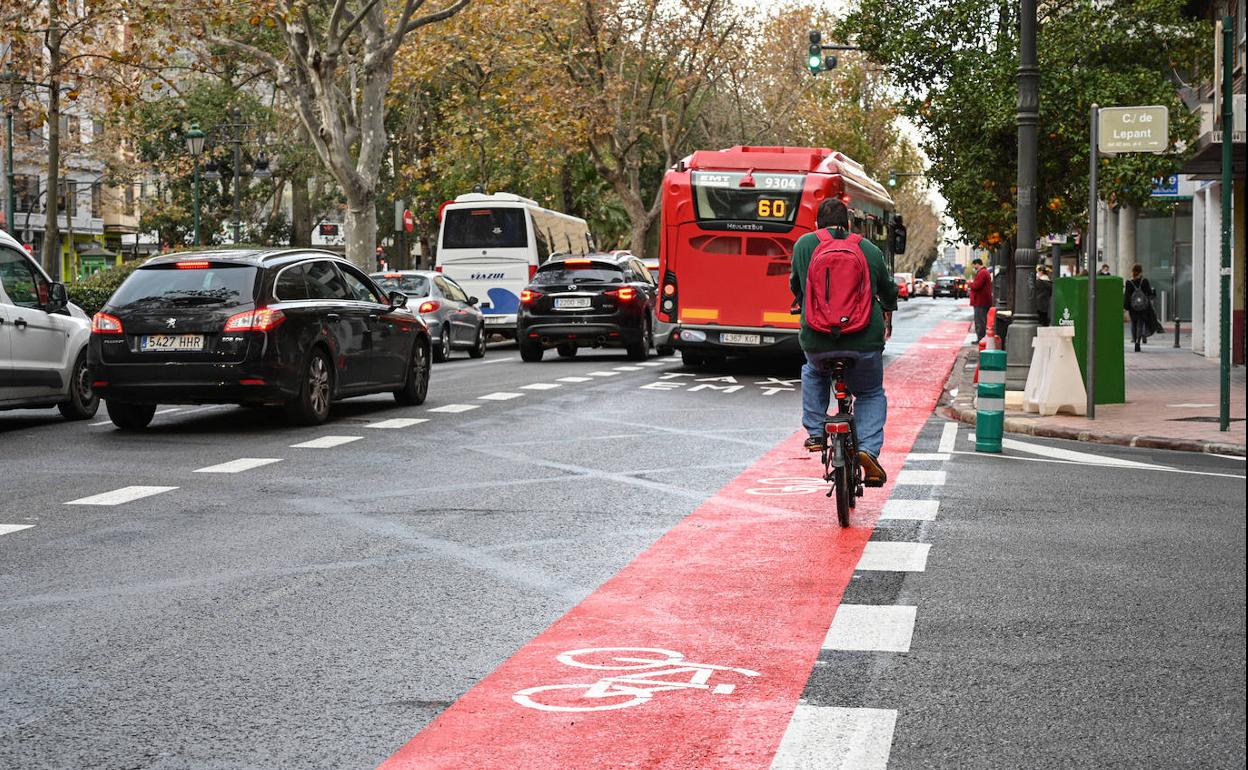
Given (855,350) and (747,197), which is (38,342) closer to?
(855,350)

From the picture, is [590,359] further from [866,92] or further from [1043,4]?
[866,92]

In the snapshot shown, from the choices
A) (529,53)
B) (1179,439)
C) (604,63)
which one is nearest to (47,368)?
(1179,439)

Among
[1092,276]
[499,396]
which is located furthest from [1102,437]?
[499,396]

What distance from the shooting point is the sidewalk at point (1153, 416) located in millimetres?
14336

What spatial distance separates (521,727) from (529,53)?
36.8 metres

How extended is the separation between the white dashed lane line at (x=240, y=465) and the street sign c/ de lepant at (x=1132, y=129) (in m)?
8.18

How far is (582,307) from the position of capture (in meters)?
27.1

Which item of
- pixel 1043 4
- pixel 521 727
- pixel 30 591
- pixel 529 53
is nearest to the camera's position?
pixel 521 727

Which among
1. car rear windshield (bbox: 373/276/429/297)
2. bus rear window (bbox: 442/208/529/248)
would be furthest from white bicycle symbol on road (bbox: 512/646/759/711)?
bus rear window (bbox: 442/208/529/248)

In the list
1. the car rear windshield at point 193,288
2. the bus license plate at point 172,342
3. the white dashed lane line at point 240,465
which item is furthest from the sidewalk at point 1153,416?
the bus license plate at point 172,342

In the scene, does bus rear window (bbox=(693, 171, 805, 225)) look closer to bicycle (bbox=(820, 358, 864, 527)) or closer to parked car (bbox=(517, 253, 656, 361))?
parked car (bbox=(517, 253, 656, 361))

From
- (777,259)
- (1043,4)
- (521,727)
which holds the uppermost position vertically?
(1043,4)

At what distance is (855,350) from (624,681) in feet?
13.4

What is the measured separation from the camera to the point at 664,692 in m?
5.64
